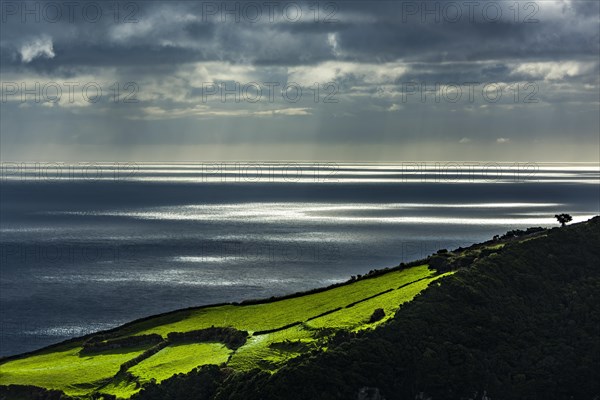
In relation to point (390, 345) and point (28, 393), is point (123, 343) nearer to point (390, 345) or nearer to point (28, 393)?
point (28, 393)

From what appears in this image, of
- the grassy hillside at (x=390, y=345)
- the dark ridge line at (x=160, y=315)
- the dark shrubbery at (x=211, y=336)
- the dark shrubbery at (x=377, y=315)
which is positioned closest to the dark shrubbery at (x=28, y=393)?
the grassy hillside at (x=390, y=345)

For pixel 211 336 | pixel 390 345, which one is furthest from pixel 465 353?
pixel 211 336

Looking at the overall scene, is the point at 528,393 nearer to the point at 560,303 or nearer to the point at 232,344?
the point at 560,303

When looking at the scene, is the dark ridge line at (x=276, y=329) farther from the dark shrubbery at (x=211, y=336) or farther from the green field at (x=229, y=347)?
the dark shrubbery at (x=211, y=336)

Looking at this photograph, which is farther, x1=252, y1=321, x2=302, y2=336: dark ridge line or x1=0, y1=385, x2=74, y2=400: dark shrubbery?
x1=252, y1=321, x2=302, y2=336: dark ridge line

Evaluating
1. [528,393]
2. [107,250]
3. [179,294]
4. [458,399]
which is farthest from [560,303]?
[107,250]

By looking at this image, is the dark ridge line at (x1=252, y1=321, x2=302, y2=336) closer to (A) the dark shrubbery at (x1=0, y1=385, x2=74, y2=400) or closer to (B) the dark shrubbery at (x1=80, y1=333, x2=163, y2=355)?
(B) the dark shrubbery at (x1=80, y1=333, x2=163, y2=355)

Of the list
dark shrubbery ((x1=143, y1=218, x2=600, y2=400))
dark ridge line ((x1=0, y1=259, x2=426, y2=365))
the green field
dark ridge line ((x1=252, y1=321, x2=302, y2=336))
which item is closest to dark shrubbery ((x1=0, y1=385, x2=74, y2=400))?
the green field

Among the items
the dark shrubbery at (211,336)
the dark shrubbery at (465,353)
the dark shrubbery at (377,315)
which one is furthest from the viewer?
the dark shrubbery at (211,336)
